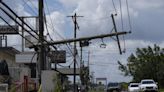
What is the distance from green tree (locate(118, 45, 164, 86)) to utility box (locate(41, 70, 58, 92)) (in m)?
98.7

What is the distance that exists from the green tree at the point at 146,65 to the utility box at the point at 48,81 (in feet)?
324

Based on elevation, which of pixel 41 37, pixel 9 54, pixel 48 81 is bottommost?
pixel 48 81

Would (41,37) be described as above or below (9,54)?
below

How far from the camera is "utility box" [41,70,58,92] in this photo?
94.3 ft

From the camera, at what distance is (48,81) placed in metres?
28.9

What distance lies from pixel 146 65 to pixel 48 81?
109 m

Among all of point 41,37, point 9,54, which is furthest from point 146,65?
point 41,37

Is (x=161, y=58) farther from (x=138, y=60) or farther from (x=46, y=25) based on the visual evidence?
(x=46, y=25)

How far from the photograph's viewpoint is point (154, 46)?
14412 centimetres

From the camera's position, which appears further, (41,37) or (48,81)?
(41,37)

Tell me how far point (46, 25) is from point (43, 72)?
4.88m

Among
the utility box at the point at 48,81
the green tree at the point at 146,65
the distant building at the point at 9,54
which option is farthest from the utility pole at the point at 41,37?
the green tree at the point at 146,65

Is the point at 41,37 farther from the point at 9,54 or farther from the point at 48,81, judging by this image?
the point at 9,54

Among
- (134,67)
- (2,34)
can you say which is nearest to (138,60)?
(134,67)
